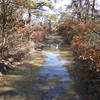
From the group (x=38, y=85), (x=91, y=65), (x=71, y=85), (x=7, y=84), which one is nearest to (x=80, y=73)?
(x=91, y=65)

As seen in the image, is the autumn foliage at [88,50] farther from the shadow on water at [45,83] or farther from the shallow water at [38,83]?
the shallow water at [38,83]

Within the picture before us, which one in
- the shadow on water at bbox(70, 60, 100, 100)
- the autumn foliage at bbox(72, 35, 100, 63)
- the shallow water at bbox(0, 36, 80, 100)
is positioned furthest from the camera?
the autumn foliage at bbox(72, 35, 100, 63)

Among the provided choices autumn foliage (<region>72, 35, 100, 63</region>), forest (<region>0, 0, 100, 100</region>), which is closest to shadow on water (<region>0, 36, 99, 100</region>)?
forest (<region>0, 0, 100, 100</region>)

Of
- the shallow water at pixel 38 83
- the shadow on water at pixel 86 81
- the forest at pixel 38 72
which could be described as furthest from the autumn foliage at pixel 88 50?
the shallow water at pixel 38 83

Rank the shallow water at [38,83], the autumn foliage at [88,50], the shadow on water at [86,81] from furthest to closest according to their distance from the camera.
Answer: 1. the autumn foliage at [88,50]
2. the shadow on water at [86,81]
3. the shallow water at [38,83]

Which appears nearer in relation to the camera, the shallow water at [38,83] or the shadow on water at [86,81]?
the shallow water at [38,83]

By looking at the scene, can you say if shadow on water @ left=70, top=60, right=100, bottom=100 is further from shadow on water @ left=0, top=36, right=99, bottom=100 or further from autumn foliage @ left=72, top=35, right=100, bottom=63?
autumn foliage @ left=72, top=35, right=100, bottom=63

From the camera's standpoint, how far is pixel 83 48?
15.5 meters

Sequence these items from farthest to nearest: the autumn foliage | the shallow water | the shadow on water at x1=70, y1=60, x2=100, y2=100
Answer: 1. the autumn foliage
2. the shadow on water at x1=70, y1=60, x2=100, y2=100
3. the shallow water

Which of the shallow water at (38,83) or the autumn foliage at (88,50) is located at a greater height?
the autumn foliage at (88,50)

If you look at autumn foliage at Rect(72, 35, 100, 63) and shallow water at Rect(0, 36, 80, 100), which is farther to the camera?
autumn foliage at Rect(72, 35, 100, 63)

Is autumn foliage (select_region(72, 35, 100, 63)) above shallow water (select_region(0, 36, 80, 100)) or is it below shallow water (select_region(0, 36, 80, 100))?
above

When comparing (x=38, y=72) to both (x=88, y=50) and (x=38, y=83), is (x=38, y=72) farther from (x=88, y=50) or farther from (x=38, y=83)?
(x=88, y=50)

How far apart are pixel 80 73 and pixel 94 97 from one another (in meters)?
4.15
